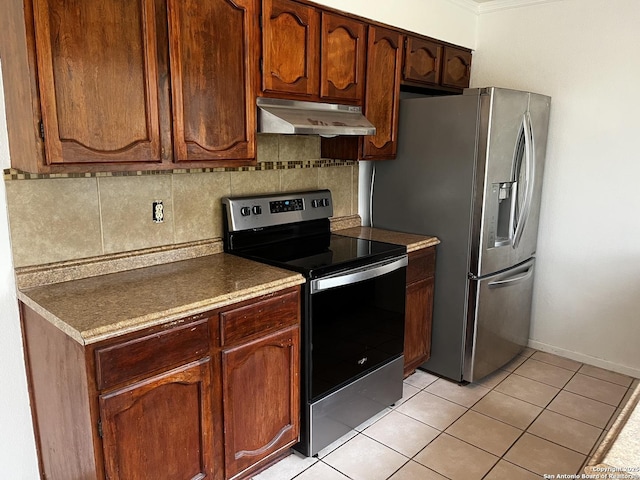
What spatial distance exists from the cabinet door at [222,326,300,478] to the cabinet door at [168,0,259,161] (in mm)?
825

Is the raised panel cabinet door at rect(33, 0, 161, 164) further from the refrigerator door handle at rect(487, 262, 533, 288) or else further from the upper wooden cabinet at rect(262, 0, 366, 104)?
the refrigerator door handle at rect(487, 262, 533, 288)

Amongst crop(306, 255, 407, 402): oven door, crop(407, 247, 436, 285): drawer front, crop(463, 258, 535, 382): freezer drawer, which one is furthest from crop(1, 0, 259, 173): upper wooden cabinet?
crop(463, 258, 535, 382): freezer drawer

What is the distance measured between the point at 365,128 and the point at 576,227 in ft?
5.44

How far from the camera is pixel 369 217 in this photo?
3283mm

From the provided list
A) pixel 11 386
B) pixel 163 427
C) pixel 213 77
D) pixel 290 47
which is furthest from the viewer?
pixel 290 47

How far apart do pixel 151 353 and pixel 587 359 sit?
2.90 meters

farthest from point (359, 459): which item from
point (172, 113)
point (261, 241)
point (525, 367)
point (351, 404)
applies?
point (172, 113)

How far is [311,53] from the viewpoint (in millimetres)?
2365

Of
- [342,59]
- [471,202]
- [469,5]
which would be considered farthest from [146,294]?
[469,5]

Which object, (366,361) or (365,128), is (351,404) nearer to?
(366,361)

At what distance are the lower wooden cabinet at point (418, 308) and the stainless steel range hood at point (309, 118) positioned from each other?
80 cm

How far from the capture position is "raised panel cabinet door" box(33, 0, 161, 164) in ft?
5.06

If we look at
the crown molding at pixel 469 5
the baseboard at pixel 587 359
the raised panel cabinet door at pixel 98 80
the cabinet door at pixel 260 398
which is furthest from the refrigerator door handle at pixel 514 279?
the raised panel cabinet door at pixel 98 80

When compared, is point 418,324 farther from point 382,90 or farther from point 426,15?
point 426,15
